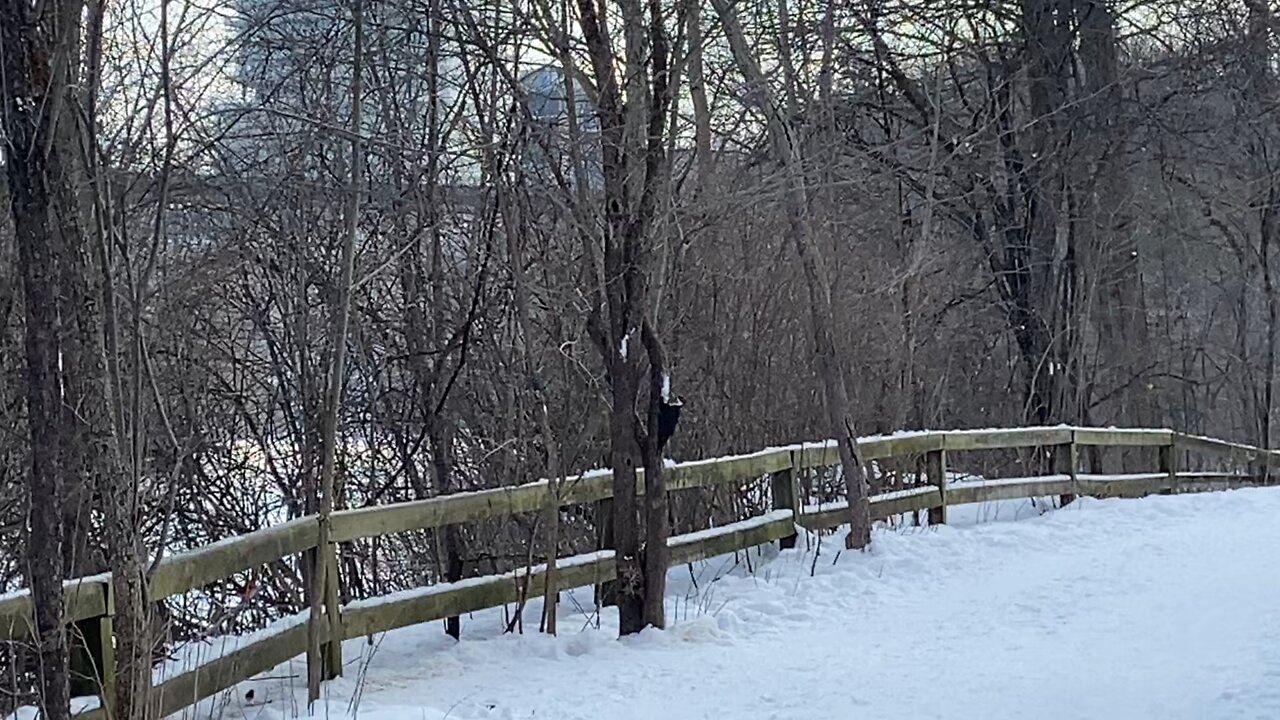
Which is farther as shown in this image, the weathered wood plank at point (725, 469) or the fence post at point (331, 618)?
the weathered wood plank at point (725, 469)

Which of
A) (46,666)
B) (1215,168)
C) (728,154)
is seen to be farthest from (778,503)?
(1215,168)

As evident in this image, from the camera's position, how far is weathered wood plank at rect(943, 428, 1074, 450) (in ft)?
37.0

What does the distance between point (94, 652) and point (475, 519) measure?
8.21ft

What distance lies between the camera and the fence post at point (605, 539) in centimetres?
802

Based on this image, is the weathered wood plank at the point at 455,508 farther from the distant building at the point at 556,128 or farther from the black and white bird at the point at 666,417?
the distant building at the point at 556,128

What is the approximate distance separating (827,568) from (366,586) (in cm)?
345

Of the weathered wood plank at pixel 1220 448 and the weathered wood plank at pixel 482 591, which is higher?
the weathered wood plank at pixel 482 591

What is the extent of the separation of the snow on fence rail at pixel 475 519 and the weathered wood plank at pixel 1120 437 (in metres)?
0.02

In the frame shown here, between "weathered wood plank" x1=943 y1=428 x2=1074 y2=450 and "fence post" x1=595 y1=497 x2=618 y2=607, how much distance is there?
159 inches

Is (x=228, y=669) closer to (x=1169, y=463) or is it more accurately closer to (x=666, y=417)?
(x=666, y=417)

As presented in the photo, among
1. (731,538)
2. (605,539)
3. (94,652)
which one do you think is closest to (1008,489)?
(731,538)

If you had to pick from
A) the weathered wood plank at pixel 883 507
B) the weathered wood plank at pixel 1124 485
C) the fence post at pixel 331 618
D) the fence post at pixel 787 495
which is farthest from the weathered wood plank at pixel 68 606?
the weathered wood plank at pixel 1124 485

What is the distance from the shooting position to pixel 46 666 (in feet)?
14.0

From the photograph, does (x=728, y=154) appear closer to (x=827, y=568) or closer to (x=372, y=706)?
(x=827, y=568)
